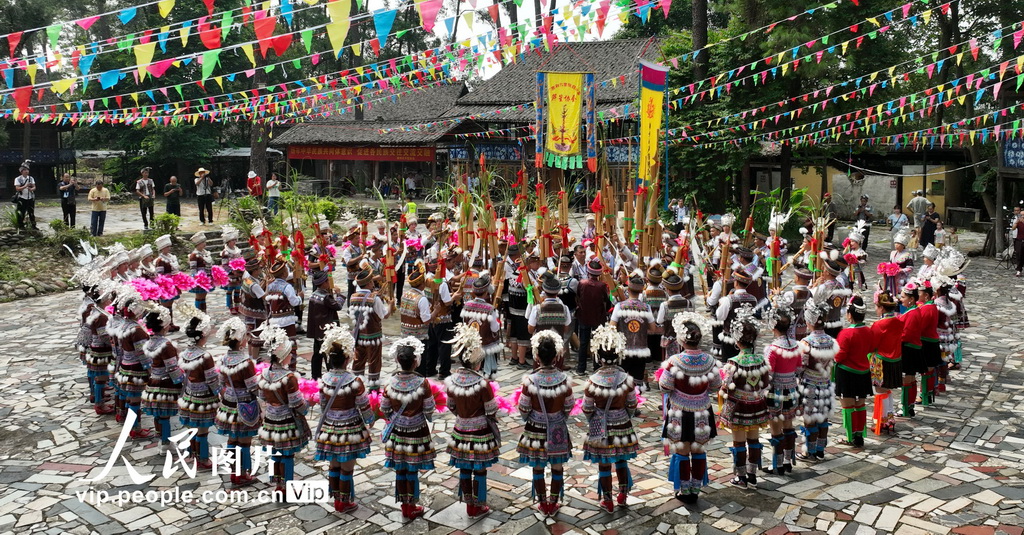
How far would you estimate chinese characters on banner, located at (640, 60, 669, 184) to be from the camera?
12055 mm

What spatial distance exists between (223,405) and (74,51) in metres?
6.50

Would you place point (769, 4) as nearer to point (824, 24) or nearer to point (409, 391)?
point (824, 24)

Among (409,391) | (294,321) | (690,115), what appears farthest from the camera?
(690,115)

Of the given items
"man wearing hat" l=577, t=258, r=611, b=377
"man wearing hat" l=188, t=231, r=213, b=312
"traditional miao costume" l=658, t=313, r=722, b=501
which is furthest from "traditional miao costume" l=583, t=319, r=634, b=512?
"man wearing hat" l=188, t=231, r=213, b=312

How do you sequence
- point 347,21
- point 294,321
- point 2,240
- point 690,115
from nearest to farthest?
point 347,21 → point 294,321 → point 2,240 → point 690,115

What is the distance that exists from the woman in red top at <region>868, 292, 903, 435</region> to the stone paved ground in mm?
259

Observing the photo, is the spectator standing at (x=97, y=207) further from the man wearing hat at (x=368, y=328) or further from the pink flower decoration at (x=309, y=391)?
the pink flower decoration at (x=309, y=391)

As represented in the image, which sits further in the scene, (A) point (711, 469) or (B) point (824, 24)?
(B) point (824, 24)

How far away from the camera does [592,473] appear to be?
708 centimetres

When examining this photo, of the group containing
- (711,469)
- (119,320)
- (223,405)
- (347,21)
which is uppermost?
(347,21)

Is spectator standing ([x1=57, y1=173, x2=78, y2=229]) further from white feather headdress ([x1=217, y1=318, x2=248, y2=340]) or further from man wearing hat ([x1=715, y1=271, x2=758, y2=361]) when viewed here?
man wearing hat ([x1=715, y1=271, x2=758, y2=361])

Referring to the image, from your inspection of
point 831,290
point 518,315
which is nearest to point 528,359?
point 518,315

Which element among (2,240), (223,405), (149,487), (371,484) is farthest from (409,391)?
(2,240)

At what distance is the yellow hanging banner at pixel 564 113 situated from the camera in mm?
15898
